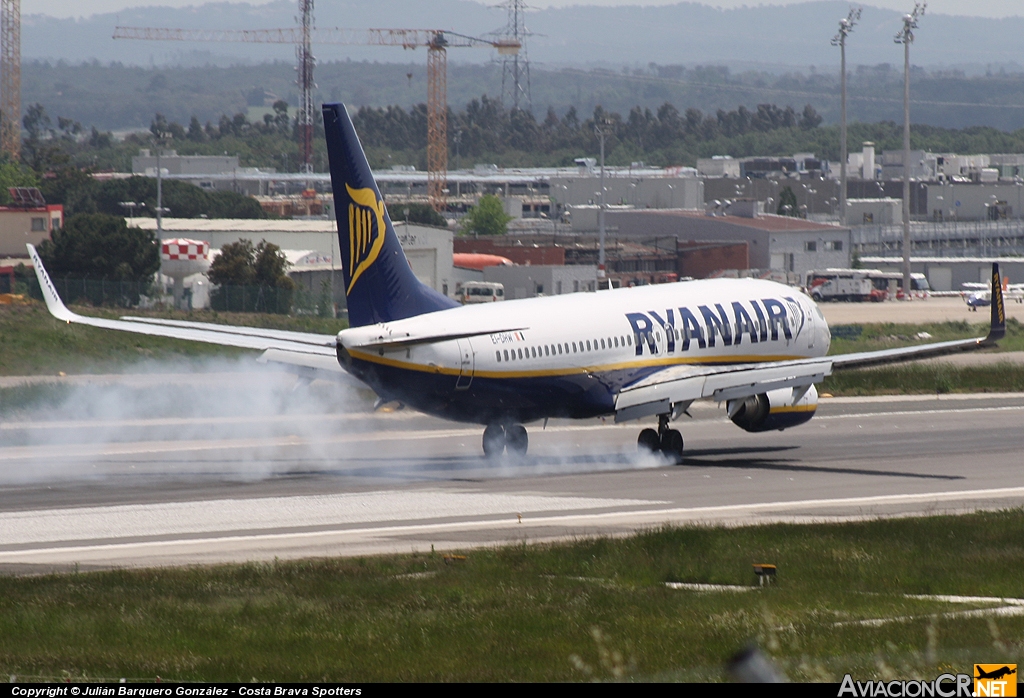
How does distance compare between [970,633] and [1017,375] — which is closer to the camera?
[970,633]

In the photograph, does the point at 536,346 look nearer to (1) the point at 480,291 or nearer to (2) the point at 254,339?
(2) the point at 254,339

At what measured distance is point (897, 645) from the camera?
18141 mm

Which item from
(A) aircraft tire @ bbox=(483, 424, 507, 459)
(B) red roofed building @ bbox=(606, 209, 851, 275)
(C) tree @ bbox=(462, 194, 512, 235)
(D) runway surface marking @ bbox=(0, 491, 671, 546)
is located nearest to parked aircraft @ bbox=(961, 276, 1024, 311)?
(B) red roofed building @ bbox=(606, 209, 851, 275)

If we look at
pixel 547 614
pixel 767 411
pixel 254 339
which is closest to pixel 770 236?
pixel 767 411

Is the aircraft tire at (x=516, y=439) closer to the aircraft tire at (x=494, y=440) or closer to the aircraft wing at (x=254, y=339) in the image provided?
the aircraft tire at (x=494, y=440)

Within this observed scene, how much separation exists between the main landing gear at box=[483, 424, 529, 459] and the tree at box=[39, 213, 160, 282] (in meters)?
76.7

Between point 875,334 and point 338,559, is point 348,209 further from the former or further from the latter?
point 875,334

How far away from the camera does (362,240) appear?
36.9m

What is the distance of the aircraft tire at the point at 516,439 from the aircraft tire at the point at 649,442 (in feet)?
11.7

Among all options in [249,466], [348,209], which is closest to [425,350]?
[348,209]

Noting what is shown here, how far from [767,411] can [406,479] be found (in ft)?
37.3

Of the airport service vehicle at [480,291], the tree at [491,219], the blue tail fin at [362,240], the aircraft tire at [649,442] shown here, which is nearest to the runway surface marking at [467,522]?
the blue tail fin at [362,240]

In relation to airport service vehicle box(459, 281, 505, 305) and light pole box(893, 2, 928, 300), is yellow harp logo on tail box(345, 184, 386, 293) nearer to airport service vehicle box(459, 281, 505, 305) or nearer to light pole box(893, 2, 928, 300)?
airport service vehicle box(459, 281, 505, 305)

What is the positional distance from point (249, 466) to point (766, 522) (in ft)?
52.4
